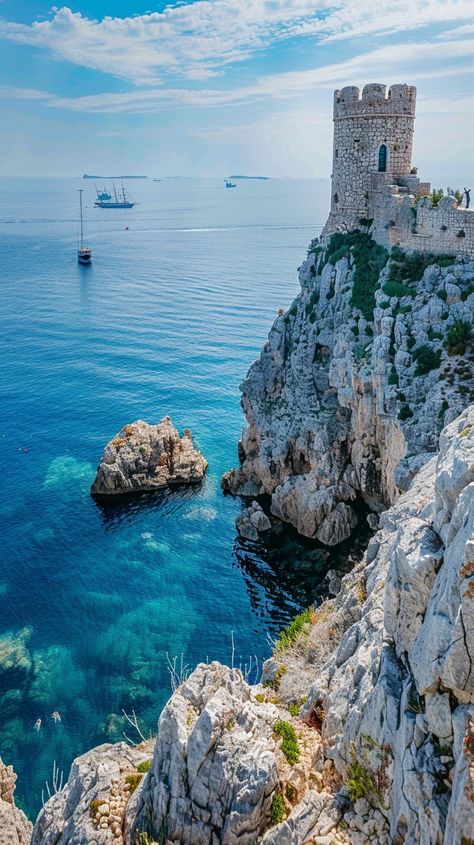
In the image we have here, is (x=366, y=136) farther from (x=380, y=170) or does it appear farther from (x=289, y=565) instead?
(x=289, y=565)

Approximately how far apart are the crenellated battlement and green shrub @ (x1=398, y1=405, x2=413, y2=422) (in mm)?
22863

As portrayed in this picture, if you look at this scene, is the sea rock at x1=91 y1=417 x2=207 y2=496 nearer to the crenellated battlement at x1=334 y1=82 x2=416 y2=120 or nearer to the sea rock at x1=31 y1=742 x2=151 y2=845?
the crenellated battlement at x1=334 y1=82 x2=416 y2=120

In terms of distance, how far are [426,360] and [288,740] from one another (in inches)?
1015

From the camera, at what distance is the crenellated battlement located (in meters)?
44.8

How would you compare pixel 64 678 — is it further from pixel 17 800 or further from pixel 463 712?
pixel 463 712

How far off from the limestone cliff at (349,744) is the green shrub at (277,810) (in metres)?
0.03

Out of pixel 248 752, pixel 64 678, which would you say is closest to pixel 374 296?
pixel 64 678

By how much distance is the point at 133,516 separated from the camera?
1964 inches

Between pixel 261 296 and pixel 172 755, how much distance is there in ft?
303

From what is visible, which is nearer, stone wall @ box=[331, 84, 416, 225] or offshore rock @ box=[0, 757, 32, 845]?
offshore rock @ box=[0, 757, 32, 845]

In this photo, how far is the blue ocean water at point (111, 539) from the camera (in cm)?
3334

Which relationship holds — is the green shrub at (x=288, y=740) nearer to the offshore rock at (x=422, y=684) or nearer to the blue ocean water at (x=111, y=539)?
the offshore rock at (x=422, y=684)

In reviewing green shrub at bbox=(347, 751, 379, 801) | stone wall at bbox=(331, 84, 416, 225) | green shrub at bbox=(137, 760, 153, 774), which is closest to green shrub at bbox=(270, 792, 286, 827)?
green shrub at bbox=(347, 751, 379, 801)

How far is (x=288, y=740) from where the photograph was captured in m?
16.7
